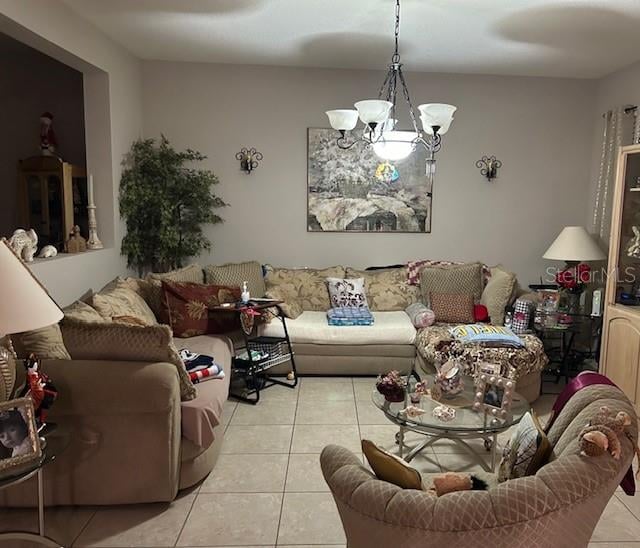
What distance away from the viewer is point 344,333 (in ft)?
13.6

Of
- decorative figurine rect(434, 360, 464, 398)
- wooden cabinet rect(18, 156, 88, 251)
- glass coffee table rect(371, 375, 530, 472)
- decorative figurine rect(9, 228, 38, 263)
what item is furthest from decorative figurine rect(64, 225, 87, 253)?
decorative figurine rect(434, 360, 464, 398)

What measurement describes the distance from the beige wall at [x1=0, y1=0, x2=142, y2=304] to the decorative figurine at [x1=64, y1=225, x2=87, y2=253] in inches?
4.1

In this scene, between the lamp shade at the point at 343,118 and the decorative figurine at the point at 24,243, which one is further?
the lamp shade at the point at 343,118

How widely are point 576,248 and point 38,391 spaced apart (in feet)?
13.3

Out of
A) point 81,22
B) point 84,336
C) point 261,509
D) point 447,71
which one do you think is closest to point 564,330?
point 447,71

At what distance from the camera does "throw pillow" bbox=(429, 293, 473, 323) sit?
14.1ft

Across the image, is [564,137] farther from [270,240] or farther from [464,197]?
[270,240]

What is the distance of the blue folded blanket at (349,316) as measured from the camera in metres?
4.27

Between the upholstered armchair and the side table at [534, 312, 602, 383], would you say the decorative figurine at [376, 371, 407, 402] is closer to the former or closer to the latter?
the upholstered armchair

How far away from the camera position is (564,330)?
162 inches

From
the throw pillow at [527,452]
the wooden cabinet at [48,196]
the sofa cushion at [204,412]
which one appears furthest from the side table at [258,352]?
the throw pillow at [527,452]

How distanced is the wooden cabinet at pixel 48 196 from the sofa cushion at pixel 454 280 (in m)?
3.02

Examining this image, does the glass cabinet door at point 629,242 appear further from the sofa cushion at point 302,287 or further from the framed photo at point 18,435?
the framed photo at point 18,435

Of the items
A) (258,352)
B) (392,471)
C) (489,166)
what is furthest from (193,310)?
(489,166)
